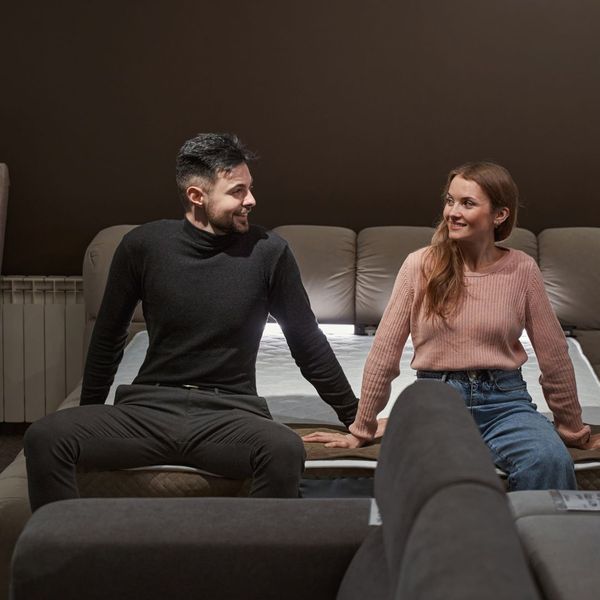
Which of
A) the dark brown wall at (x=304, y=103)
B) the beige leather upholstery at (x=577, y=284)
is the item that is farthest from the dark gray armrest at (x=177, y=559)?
the dark brown wall at (x=304, y=103)

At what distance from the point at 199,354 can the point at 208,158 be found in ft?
1.74

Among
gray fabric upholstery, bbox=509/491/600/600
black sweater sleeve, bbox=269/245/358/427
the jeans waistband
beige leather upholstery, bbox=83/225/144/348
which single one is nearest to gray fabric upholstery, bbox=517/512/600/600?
gray fabric upholstery, bbox=509/491/600/600

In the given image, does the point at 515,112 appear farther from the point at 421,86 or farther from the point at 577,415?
the point at 577,415

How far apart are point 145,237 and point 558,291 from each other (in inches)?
74.5

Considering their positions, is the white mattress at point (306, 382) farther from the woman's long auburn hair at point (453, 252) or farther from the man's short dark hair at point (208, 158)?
the man's short dark hair at point (208, 158)

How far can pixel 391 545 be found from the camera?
3.92 ft

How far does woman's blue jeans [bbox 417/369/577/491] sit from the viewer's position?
2.21m

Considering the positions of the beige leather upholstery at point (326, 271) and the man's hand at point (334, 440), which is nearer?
the man's hand at point (334, 440)

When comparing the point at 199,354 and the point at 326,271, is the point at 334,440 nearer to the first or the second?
the point at 199,354

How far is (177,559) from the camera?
146 centimetres

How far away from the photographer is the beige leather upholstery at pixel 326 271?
3801mm

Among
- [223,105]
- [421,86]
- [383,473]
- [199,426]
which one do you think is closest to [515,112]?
[421,86]

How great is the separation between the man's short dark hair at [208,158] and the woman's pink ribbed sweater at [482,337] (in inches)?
22.1

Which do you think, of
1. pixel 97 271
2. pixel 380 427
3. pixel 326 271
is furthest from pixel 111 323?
pixel 326 271
